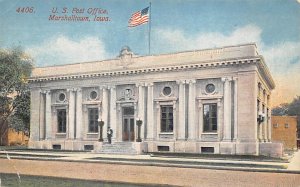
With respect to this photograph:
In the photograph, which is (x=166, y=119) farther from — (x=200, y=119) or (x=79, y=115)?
(x=79, y=115)

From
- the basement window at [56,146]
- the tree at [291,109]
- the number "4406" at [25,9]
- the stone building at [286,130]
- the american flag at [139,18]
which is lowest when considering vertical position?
the basement window at [56,146]

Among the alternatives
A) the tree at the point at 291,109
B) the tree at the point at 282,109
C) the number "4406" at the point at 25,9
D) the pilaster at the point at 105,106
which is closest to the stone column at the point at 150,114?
the pilaster at the point at 105,106

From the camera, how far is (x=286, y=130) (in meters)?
14.4

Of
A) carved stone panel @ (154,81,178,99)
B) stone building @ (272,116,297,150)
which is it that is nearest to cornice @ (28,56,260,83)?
carved stone panel @ (154,81,178,99)

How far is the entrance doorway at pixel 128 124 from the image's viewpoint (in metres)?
21.3

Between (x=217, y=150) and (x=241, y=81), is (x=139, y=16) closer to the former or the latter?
(x=241, y=81)

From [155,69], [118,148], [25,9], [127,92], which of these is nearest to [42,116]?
[127,92]

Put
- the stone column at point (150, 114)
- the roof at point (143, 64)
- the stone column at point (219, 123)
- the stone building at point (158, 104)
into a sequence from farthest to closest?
the stone column at point (150, 114), the stone column at point (219, 123), the stone building at point (158, 104), the roof at point (143, 64)

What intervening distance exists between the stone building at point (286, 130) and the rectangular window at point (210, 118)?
2648mm

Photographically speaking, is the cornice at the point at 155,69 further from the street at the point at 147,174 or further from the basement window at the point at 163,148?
the street at the point at 147,174

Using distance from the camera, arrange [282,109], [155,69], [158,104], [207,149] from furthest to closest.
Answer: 1. [158,104]
2. [155,69]
3. [207,149]
4. [282,109]

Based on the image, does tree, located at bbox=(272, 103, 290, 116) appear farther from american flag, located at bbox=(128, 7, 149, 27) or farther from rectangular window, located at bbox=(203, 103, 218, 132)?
rectangular window, located at bbox=(203, 103, 218, 132)

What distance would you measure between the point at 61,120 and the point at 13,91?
4.13 m

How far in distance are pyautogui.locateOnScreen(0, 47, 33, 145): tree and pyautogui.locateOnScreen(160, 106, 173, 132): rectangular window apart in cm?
652
